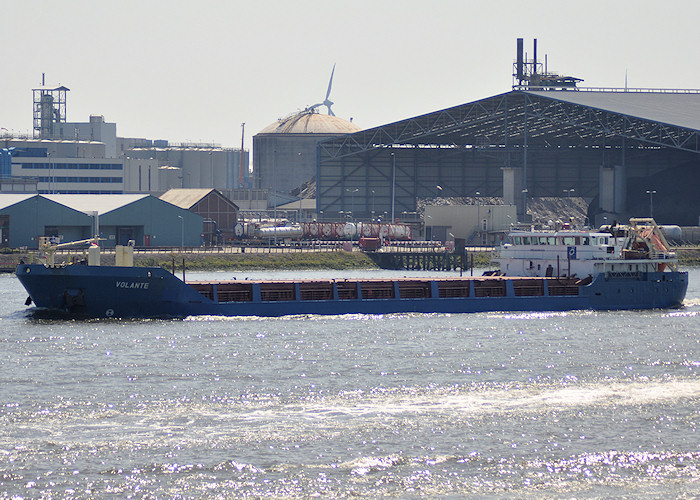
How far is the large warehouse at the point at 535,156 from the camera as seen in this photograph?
367ft

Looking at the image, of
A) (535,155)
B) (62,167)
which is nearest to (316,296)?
(535,155)

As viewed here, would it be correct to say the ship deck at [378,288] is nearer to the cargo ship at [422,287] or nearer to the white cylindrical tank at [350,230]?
the cargo ship at [422,287]

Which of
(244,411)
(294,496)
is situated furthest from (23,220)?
(294,496)

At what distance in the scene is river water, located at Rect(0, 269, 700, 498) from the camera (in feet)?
87.9

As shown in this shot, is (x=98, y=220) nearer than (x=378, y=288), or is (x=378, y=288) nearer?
(x=378, y=288)

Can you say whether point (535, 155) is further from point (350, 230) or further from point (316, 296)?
point (316, 296)

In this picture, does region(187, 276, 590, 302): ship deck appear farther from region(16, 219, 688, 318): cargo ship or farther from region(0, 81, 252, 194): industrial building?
region(0, 81, 252, 194): industrial building

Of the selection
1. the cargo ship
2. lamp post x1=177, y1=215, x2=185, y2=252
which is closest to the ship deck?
the cargo ship

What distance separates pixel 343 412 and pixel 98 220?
7228 cm

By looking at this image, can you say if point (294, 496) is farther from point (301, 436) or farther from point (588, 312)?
point (588, 312)

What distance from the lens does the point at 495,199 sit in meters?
137

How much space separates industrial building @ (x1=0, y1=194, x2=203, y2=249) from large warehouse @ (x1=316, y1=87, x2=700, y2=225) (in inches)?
1109

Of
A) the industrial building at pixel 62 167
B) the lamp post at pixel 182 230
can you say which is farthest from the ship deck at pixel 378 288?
the industrial building at pixel 62 167

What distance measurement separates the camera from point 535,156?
131125 mm
